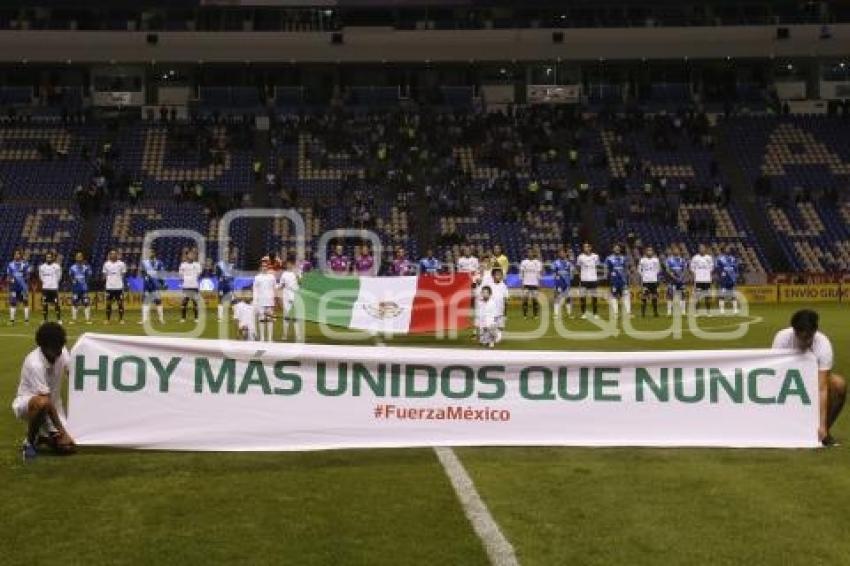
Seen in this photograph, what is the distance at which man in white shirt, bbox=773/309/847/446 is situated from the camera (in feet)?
30.3

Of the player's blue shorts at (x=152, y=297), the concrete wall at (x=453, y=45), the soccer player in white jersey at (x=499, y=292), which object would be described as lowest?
the player's blue shorts at (x=152, y=297)

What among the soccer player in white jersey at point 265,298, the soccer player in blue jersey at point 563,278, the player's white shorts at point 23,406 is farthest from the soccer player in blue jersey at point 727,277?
the player's white shorts at point 23,406

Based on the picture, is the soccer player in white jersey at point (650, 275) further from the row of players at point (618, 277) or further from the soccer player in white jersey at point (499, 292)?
the soccer player in white jersey at point (499, 292)

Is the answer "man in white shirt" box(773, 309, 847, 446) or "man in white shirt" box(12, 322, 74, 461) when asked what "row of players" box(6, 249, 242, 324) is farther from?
"man in white shirt" box(773, 309, 847, 446)

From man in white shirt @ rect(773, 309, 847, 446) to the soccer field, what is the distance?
390mm

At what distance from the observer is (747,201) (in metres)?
46.4

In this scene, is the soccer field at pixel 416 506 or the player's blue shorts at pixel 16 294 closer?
the soccer field at pixel 416 506

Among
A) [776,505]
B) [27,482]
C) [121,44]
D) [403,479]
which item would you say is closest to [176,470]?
[27,482]

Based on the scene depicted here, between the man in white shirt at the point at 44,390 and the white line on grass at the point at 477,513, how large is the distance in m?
3.62

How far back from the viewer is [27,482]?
8133 millimetres

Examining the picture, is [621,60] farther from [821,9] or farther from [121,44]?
[121,44]

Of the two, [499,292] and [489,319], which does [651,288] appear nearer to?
[499,292]

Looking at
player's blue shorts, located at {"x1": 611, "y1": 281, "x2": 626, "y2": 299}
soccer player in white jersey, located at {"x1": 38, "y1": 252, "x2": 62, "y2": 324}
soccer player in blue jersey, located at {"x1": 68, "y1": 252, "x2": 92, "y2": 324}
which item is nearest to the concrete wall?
soccer player in blue jersey, located at {"x1": 68, "y1": 252, "x2": 92, "y2": 324}

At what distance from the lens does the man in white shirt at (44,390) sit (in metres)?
8.90
